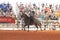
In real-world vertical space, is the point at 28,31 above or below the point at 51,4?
below

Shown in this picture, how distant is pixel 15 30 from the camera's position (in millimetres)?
4156

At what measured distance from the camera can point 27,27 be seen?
4172 millimetres

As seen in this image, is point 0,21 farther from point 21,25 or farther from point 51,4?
point 51,4

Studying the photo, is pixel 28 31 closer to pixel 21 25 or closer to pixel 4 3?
pixel 21 25

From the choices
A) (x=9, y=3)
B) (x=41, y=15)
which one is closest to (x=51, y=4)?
(x=41, y=15)

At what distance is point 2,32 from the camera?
413 centimetres

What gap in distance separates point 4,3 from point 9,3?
2.1 inches

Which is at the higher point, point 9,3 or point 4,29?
point 9,3

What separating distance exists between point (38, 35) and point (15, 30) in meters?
0.25

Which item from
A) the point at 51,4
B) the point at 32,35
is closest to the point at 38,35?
the point at 32,35

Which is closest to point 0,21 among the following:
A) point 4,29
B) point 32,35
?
point 4,29

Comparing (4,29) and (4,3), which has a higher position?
(4,3)

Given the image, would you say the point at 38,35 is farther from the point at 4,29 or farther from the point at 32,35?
the point at 4,29

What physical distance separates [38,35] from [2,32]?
0.38 meters
